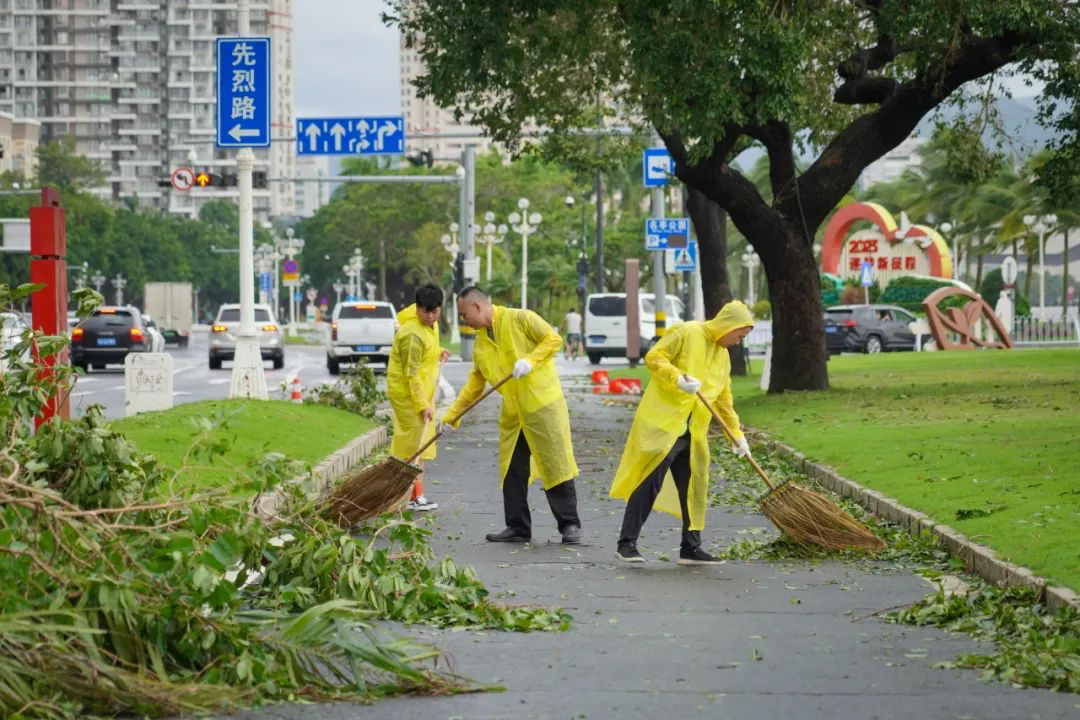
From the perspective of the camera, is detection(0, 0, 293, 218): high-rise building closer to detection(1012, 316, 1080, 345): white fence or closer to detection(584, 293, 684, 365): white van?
detection(1012, 316, 1080, 345): white fence

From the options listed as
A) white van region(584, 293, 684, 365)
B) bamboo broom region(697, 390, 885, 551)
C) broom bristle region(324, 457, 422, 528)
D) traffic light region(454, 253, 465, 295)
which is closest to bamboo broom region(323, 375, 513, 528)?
broom bristle region(324, 457, 422, 528)

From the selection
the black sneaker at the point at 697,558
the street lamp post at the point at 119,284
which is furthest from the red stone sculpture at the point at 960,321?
the street lamp post at the point at 119,284

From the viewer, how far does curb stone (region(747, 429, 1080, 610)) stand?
8.54 meters

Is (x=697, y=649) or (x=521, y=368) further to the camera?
(x=521, y=368)

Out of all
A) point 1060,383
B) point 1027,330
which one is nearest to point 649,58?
point 1060,383

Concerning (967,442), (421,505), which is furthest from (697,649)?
(967,442)

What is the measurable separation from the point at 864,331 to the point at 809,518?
41160 mm

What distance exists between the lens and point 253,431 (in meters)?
18.2

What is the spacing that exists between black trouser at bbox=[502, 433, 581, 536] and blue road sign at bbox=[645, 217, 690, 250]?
72.4 feet

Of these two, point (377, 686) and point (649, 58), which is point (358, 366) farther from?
point (377, 686)

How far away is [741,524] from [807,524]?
2085 millimetres

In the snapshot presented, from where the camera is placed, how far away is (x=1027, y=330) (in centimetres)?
5962

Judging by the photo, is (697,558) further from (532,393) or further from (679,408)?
(532,393)

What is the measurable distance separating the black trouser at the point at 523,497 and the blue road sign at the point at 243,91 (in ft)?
34.1
